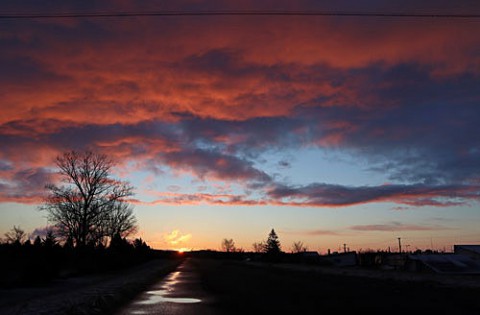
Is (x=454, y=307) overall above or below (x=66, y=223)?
below

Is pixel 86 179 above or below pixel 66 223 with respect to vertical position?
above

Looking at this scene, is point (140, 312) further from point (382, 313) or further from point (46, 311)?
point (382, 313)

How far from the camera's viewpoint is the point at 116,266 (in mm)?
62719

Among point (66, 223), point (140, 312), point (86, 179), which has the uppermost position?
point (86, 179)

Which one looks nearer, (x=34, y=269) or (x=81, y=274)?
(x=34, y=269)

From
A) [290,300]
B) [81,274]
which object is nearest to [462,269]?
[81,274]

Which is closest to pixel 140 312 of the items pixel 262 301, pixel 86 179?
pixel 262 301

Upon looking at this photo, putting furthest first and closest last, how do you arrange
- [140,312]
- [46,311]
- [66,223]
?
[66,223] < [140,312] < [46,311]

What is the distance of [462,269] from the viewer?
5559 centimetres

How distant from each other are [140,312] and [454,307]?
9344 mm

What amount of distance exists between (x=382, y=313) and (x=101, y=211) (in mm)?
68214

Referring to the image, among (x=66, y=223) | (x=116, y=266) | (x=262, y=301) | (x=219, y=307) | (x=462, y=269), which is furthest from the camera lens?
(x=66, y=223)

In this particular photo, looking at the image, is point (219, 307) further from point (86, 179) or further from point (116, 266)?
point (86, 179)

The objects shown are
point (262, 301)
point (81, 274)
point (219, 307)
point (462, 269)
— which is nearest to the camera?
point (219, 307)
